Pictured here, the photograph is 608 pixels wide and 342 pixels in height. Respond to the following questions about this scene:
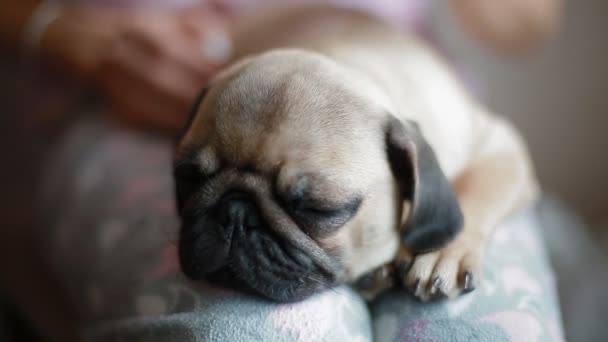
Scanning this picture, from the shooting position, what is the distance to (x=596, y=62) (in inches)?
126

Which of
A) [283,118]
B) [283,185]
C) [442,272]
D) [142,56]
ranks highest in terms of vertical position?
[283,118]

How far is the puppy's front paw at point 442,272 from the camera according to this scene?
1.39 m

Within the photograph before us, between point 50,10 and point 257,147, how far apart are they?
5.94 feet

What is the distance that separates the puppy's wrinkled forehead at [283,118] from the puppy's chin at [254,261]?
18 cm

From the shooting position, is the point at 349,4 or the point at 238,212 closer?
the point at 238,212

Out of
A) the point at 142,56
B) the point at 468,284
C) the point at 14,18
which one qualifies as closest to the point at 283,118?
the point at 468,284

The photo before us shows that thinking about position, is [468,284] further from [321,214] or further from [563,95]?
[563,95]

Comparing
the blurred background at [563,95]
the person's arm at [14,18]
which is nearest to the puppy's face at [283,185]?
the person's arm at [14,18]

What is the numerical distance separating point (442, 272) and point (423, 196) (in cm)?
19

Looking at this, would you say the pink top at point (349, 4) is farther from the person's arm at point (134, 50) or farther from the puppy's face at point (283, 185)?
the puppy's face at point (283, 185)

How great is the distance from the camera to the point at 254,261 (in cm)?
135

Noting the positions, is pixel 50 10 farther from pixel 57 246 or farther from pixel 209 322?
pixel 209 322

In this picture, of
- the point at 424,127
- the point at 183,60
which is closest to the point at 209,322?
the point at 424,127

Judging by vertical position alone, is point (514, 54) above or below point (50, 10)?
above
